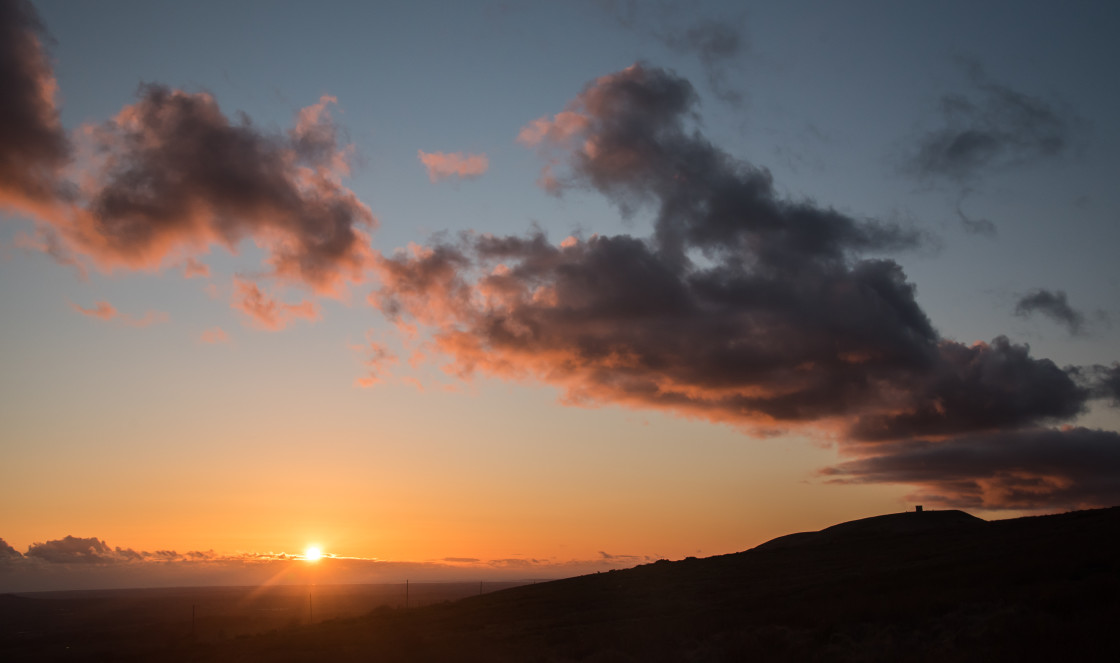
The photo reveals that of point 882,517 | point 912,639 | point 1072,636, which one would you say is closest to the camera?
point 1072,636

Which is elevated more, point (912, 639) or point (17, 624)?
point (912, 639)

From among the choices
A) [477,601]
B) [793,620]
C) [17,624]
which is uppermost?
[793,620]

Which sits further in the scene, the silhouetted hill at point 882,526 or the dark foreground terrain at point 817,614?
the silhouetted hill at point 882,526

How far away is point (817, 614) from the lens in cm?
3194

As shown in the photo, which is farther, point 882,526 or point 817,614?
point 882,526

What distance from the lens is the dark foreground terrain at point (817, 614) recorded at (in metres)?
25.7

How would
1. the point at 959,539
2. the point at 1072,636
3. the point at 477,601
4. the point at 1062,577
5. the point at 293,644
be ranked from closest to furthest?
1. the point at 1072,636
2. the point at 1062,577
3. the point at 293,644
4. the point at 959,539
5. the point at 477,601

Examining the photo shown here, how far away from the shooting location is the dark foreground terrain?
2566cm

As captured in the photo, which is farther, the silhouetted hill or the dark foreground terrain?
the silhouetted hill

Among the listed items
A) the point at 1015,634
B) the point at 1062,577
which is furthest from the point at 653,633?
the point at 1062,577

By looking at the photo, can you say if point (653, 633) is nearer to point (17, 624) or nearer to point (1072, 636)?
point (1072, 636)

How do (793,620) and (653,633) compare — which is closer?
(793,620)

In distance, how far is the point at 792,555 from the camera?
221 ft

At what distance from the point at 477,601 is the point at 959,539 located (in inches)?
1618
